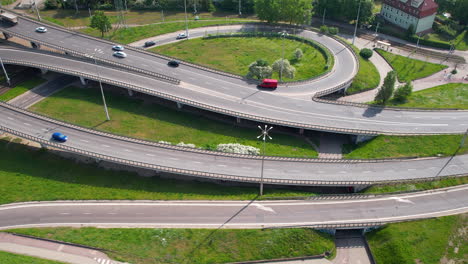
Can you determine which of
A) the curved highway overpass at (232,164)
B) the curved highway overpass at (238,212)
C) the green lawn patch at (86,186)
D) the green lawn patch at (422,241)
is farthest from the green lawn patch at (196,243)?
the curved highway overpass at (232,164)

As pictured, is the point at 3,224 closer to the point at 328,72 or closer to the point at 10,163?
the point at 10,163

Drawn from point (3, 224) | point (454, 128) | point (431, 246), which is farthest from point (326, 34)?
point (3, 224)

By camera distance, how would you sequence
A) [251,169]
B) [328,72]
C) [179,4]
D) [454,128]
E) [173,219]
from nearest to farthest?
[173,219], [251,169], [454,128], [328,72], [179,4]

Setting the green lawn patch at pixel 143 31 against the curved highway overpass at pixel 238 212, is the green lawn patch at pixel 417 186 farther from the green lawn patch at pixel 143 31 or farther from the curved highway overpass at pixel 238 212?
the green lawn patch at pixel 143 31

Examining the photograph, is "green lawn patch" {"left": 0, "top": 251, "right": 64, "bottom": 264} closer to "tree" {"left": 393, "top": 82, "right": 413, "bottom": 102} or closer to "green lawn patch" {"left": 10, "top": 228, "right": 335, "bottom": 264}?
"green lawn patch" {"left": 10, "top": 228, "right": 335, "bottom": 264}

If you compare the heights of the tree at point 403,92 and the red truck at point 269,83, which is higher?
the red truck at point 269,83

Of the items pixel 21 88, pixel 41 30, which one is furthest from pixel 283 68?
pixel 41 30

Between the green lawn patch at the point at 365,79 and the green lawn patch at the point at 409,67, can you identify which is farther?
the green lawn patch at the point at 409,67
